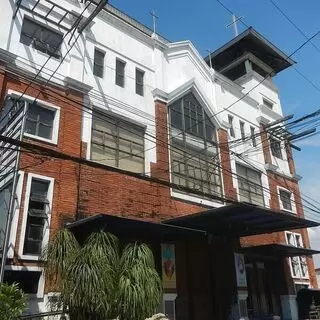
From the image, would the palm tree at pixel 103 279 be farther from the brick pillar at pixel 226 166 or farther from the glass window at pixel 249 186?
the glass window at pixel 249 186

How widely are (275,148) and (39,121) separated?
674 inches

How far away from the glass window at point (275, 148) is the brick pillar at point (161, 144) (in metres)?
9.66

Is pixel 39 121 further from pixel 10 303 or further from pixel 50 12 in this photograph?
pixel 10 303

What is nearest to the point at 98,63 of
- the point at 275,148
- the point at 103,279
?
the point at 103,279

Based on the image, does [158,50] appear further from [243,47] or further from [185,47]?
[243,47]

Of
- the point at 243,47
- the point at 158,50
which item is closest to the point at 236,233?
the point at 158,50

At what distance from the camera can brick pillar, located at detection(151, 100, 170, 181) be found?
17406mm

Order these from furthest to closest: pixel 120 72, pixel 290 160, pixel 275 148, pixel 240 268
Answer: pixel 290 160 → pixel 275 148 → pixel 120 72 → pixel 240 268

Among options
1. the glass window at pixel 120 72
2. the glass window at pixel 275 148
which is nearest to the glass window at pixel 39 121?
the glass window at pixel 120 72

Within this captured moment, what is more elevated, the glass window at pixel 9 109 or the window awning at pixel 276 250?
the glass window at pixel 9 109

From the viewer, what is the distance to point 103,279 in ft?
32.3

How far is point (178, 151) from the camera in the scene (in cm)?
1886

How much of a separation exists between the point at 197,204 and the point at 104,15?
991 cm

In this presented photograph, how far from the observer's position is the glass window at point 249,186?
21.9 m
